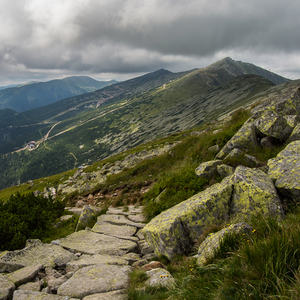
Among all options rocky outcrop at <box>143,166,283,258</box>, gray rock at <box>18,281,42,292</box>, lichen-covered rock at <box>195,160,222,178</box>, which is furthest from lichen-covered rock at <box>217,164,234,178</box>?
gray rock at <box>18,281,42,292</box>

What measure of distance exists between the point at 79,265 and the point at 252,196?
7429 mm

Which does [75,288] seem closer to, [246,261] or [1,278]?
[1,278]

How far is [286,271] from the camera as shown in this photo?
3.33m

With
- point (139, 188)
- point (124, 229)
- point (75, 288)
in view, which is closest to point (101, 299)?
point (75, 288)

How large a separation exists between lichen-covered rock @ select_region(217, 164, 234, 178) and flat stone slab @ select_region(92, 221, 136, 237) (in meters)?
6.25

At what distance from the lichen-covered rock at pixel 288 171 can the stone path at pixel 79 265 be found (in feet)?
21.3

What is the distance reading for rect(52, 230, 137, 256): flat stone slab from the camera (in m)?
8.71

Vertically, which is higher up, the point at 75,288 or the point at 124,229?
the point at 75,288

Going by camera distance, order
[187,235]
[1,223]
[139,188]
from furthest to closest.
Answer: [139,188] < [1,223] < [187,235]

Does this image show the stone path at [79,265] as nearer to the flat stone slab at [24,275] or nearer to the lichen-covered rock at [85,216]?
the flat stone slab at [24,275]

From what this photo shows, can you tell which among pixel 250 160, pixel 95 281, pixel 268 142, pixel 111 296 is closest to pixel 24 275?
pixel 95 281

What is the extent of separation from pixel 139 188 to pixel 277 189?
12.5m

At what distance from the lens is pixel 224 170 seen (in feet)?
35.5

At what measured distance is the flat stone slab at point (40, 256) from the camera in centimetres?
767
